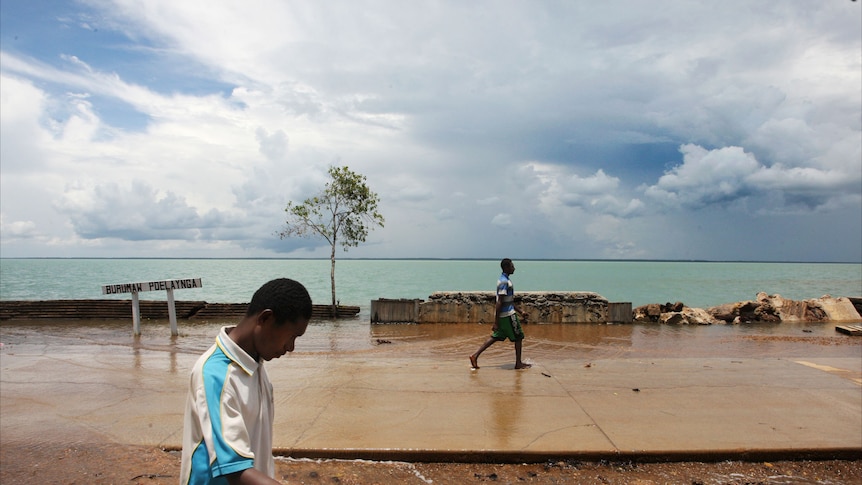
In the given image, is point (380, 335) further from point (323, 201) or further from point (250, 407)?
point (250, 407)

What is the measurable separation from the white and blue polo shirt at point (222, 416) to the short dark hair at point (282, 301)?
0.17 meters

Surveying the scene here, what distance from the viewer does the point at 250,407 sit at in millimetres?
1995

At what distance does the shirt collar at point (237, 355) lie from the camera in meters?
1.98

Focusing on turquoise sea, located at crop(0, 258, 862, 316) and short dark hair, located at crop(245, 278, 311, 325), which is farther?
turquoise sea, located at crop(0, 258, 862, 316)

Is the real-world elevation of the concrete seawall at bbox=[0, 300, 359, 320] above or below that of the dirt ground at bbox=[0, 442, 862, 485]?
below

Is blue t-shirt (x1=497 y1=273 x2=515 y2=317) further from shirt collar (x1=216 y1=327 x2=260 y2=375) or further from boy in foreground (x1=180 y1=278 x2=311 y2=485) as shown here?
shirt collar (x1=216 y1=327 x2=260 y2=375)

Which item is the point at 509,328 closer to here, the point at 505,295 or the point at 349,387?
the point at 505,295

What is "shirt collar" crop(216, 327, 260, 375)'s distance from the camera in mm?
1983

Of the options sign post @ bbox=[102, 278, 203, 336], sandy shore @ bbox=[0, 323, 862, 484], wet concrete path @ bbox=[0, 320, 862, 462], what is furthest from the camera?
sign post @ bbox=[102, 278, 203, 336]

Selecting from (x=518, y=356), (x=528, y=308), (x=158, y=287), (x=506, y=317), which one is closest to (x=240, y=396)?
(x=506, y=317)

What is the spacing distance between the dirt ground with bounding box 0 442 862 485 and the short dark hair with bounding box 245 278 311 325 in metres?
2.80

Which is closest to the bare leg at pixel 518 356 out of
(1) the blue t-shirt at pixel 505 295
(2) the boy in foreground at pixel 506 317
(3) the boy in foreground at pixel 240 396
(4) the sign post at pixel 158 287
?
(2) the boy in foreground at pixel 506 317

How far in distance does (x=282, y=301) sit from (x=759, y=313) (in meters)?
21.6

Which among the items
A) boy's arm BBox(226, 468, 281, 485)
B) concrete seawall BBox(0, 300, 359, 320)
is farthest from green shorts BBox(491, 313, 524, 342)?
concrete seawall BBox(0, 300, 359, 320)
